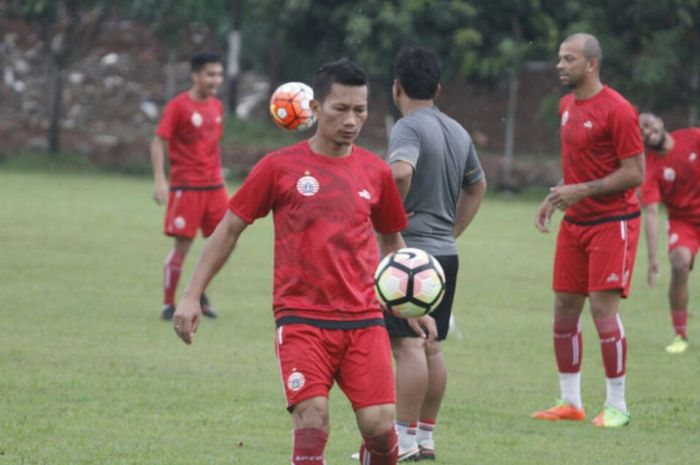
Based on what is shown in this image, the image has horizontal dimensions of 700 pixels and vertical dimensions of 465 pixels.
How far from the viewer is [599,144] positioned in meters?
9.30

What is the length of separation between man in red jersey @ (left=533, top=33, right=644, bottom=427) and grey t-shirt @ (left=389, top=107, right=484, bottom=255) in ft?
4.35

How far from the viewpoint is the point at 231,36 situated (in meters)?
39.1

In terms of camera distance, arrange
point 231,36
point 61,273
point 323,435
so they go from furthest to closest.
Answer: point 231,36 → point 61,273 → point 323,435

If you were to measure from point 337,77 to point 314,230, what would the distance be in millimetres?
702

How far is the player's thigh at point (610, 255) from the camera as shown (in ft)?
30.4

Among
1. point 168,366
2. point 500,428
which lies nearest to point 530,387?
point 500,428

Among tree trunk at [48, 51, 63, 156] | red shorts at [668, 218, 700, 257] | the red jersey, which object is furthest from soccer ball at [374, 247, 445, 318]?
tree trunk at [48, 51, 63, 156]

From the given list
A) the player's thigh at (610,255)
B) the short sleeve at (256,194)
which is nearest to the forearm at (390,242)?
the short sleeve at (256,194)

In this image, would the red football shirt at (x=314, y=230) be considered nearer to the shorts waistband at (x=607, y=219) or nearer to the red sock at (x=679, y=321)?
the shorts waistband at (x=607, y=219)

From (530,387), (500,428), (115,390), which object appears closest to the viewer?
(500,428)

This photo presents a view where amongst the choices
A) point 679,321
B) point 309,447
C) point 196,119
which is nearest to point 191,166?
point 196,119

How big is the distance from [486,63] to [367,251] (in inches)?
1129

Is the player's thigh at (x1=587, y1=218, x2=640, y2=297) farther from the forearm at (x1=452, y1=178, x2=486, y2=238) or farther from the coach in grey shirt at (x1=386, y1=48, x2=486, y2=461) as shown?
the coach in grey shirt at (x1=386, y1=48, x2=486, y2=461)

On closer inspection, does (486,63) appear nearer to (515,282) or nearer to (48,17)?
(48,17)
